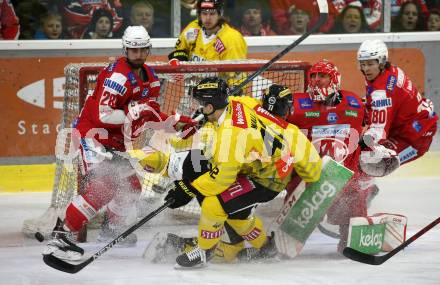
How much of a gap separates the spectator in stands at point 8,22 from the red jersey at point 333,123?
9.17 ft

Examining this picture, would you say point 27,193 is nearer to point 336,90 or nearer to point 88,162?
point 88,162

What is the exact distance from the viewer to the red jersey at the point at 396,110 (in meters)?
6.33

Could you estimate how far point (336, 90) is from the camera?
616 centimetres

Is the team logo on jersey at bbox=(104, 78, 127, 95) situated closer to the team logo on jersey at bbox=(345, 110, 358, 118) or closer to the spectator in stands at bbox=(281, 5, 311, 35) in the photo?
the team logo on jersey at bbox=(345, 110, 358, 118)

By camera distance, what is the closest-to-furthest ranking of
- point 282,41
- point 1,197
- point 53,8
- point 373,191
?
point 373,191 < point 1,197 < point 53,8 < point 282,41

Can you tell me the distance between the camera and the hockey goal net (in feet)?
21.5

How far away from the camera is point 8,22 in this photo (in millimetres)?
8125

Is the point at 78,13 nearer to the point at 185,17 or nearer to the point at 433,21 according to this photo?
the point at 185,17

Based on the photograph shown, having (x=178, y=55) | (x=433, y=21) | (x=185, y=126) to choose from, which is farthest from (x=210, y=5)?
(x=433, y=21)

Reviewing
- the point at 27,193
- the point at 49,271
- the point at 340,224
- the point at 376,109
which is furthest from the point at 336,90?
the point at 27,193

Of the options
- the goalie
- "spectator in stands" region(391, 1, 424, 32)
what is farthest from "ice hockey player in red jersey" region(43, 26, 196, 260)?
"spectator in stands" region(391, 1, 424, 32)

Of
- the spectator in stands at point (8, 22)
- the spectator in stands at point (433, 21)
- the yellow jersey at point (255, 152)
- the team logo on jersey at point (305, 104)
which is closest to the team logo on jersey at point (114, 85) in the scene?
the yellow jersey at point (255, 152)

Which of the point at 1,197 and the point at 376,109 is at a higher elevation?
the point at 376,109

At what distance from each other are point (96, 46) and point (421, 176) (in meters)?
2.72
